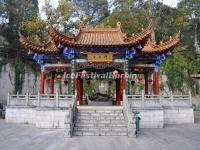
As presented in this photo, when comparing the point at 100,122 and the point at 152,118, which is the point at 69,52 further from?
the point at 152,118

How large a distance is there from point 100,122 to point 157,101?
12.4ft

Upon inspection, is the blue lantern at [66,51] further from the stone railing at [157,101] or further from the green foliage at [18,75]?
the green foliage at [18,75]

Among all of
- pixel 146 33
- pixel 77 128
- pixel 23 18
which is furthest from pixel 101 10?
pixel 77 128

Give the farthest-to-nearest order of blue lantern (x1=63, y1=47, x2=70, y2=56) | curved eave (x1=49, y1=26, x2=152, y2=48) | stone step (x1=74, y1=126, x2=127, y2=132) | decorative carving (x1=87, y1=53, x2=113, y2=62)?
decorative carving (x1=87, y1=53, x2=113, y2=62) → blue lantern (x1=63, y1=47, x2=70, y2=56) → curved eave (x1=49, y1=26, x2=152, y2=48) → stone step (x1=74, y1=126, x2=127, y2=132)

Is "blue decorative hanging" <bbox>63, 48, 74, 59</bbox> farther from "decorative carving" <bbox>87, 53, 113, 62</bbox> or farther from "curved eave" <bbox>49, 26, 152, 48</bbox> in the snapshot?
"decorative carving" <bbox>87, 53, 113, 62</bbox>

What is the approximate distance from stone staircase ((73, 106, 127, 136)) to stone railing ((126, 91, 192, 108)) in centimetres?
96

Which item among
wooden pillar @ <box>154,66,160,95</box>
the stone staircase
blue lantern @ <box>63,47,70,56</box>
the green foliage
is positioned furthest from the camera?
the green foliage

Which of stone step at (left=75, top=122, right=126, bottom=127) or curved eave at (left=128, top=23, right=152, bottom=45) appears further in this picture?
curved eave at (left=128, top=23, right=152, bottom=45)

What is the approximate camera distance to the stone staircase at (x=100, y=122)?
11992 mm

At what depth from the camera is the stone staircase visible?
472 inches

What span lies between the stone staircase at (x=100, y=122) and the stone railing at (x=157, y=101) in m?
0.96

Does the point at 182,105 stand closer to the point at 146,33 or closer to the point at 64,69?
the point at 146,33

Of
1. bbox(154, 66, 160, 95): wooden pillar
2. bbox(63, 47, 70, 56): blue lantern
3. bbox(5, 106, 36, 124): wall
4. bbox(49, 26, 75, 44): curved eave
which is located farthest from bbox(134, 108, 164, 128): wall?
bbox(5, 106, 36, 124): wall

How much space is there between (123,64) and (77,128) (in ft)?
18.7
